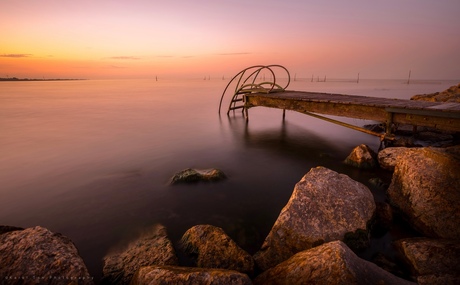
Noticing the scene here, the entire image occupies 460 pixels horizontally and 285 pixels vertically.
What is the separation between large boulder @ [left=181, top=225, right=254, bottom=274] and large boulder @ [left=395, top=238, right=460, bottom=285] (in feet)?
7.87

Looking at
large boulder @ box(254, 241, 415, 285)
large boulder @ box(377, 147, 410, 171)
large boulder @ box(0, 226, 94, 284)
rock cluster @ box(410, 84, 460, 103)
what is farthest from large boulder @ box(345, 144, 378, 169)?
rock cluster @ box(410, 84, 460, 103)

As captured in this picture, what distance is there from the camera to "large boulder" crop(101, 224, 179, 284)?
3.68m

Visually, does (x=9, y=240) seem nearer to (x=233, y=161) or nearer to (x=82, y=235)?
(x=82, y=235)

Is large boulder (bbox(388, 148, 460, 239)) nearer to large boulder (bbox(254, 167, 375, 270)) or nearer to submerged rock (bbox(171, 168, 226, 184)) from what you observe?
large boulder (bbox(254, 167, 375, 270))

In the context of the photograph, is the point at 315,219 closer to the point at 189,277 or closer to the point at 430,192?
the point at 189,277

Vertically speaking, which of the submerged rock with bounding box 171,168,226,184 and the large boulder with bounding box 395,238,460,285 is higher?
the large boulder with bounding box 395,238,460,285

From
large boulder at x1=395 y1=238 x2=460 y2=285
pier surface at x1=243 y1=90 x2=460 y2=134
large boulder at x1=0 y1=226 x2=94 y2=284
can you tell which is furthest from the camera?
pier surface at x1=243 y1=90 x2=460 y2=134

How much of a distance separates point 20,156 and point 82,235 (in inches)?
304

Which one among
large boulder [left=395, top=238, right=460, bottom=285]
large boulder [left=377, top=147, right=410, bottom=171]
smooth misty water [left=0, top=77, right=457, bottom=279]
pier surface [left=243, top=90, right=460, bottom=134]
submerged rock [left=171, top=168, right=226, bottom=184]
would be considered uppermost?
pier surface [left=243, top=90, right=460, bottom=134]

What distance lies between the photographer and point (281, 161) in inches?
358

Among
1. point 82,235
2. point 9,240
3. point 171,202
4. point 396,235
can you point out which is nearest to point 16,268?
point 9,240

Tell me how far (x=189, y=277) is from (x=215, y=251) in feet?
4.14

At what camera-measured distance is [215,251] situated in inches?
152

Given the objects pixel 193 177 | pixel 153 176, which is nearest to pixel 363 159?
pixel 193 177
